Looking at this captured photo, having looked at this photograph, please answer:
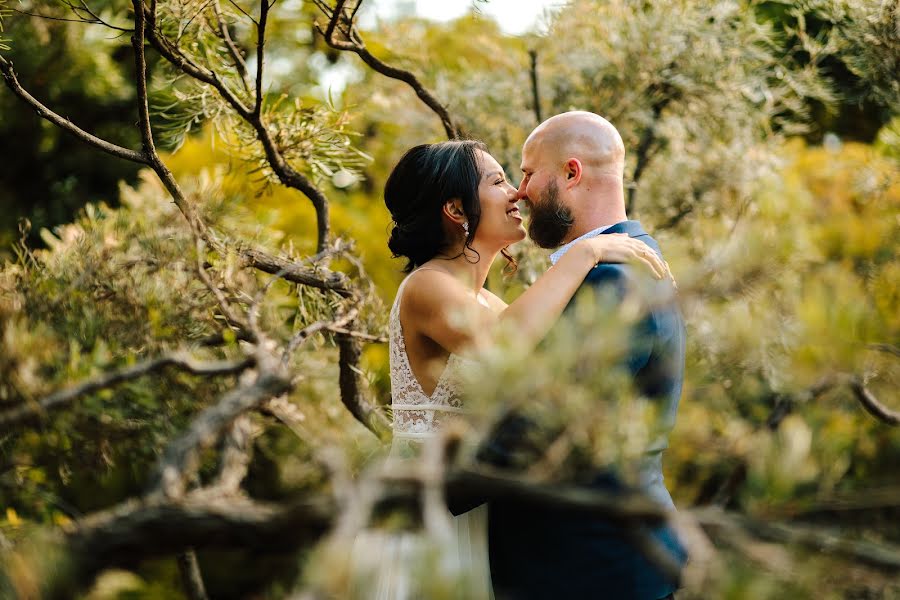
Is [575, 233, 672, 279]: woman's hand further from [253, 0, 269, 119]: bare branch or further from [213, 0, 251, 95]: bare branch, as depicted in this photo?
[213, 0, 251, 95]: bare branch

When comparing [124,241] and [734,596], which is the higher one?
[124,241]

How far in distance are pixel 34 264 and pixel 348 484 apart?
1358mm

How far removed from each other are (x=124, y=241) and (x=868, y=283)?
7.24ft

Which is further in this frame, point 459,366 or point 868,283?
point 868,283

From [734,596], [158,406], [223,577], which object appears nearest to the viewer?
[734,596]

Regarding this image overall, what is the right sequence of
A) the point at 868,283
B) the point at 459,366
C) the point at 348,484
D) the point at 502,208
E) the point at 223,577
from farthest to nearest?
1. the point at 223,577
2. the point at 868,283
3. the point at 502,208
4. the point at 459,366
5. the point at 348,484

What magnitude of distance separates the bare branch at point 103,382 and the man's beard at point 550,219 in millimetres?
1396

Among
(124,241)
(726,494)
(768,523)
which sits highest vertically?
(124,241)

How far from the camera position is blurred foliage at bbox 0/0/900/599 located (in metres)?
0.81

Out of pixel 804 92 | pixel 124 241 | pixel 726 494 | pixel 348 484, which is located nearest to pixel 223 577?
pixel 124 241

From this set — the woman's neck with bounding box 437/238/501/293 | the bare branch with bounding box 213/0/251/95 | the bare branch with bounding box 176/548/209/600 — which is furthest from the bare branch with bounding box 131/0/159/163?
the bare branch with bounding box 176/548/209/600

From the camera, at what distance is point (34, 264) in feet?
5.71

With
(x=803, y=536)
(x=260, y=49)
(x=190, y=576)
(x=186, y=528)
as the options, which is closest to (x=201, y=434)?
(x=186, y=528)

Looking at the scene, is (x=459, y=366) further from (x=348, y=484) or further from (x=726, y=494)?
(x=348, y=484)
